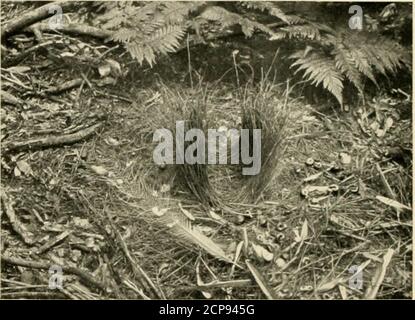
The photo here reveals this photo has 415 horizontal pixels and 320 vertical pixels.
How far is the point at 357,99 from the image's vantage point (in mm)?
1835

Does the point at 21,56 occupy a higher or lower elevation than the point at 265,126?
higher

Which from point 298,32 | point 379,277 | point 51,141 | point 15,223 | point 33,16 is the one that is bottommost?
point 379,277

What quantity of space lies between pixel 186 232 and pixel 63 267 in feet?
1.26

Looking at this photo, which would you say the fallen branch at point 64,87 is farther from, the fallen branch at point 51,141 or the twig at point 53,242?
the twig at point 53,242

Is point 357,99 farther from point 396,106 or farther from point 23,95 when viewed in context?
point 23,95

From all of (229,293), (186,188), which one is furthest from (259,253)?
(186,188)

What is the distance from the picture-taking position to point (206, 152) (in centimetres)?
179

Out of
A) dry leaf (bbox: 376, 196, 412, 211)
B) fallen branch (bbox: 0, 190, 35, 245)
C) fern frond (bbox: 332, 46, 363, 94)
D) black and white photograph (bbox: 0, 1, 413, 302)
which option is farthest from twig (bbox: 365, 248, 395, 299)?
fallen branch (bbox: 0, 190, 35, 245)

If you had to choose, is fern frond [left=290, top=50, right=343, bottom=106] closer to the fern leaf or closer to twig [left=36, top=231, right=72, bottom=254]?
the fern leaf

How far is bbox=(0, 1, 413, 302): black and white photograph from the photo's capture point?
1.75m

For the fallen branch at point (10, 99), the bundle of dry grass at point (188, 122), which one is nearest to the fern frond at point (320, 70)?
the bundle of dry grass at point (188, 122)

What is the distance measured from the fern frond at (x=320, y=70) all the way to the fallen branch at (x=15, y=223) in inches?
38.1

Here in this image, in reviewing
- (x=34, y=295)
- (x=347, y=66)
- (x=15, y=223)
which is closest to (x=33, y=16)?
(x=15, y=223)

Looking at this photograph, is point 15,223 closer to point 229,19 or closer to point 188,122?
point 188,122
